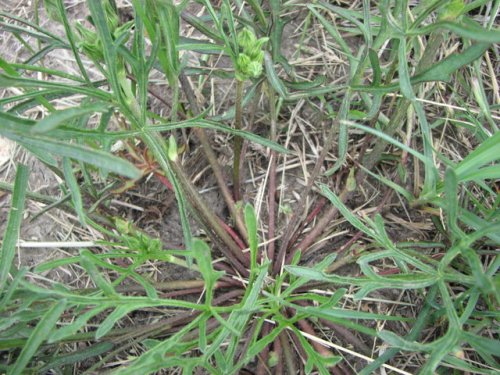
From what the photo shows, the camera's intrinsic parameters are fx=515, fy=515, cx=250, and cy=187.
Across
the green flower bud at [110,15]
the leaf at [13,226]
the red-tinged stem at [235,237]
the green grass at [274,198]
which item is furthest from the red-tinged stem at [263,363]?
the green flower bud at [110,15]

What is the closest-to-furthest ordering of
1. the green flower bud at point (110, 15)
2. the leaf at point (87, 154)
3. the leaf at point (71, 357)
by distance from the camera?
1. the leaf at point (87, 154)
2. the green flower bud at point (110, 15)
3. the leaf at point (71, 357)

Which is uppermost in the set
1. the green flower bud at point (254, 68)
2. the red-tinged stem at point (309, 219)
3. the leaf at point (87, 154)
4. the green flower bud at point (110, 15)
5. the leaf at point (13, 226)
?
the green flower bud at point (110, 15)

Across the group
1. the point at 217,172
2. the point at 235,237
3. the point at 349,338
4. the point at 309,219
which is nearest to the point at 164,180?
the point at 217,172

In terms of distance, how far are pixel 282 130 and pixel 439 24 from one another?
79 cm

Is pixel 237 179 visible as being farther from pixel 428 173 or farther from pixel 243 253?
pixel 428 173

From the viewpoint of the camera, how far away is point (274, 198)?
168cm

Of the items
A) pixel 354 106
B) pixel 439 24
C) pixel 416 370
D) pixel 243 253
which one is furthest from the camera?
pixel 354 106

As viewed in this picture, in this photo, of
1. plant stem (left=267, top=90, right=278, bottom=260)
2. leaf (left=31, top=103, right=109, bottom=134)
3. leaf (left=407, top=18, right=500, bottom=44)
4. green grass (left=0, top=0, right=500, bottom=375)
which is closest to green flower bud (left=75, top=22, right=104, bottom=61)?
green grass (left=0, top=0, right=500, bottom=375)

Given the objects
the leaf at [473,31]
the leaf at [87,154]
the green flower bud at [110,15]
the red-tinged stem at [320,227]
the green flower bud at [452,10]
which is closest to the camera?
the leaf at [87,154]

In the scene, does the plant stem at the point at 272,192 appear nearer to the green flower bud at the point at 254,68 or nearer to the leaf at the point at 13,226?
the green flower bud at the point at 254,68

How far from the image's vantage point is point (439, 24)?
39.7 inches

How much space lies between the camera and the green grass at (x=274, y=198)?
107cm

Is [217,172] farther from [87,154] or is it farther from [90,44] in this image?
[87,154]

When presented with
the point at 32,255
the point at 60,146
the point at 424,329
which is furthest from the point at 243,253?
the point at 60,146
